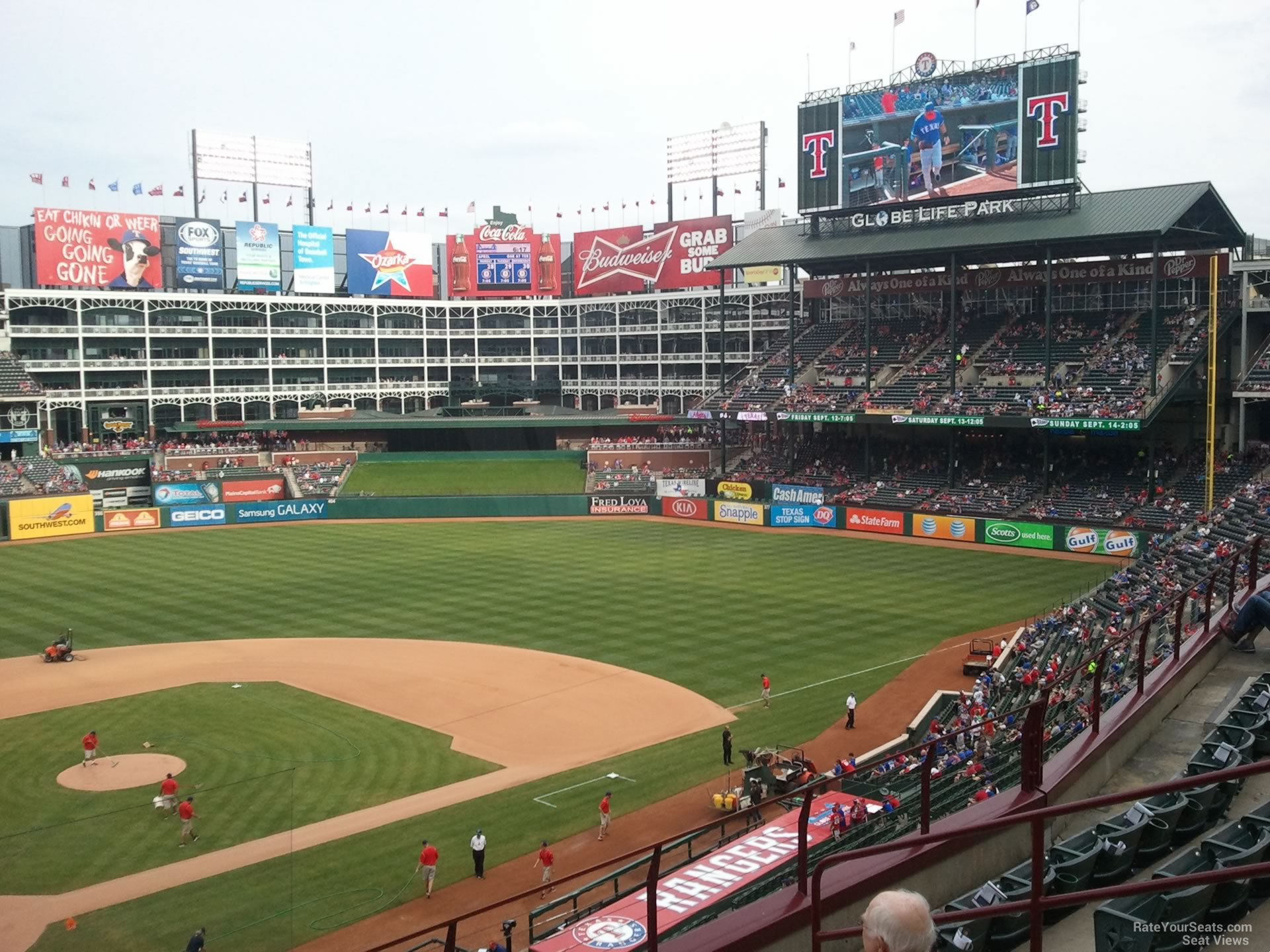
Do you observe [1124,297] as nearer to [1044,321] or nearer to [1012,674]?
[1044,321]

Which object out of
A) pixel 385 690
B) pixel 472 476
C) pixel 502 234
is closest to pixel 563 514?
pixel 472 476

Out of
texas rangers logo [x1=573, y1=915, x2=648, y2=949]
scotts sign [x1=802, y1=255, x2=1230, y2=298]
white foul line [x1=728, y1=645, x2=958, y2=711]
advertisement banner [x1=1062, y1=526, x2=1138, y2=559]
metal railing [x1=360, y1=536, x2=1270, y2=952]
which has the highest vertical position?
scotts sign [x1=802, y1=255, x2=1230, y2=298]

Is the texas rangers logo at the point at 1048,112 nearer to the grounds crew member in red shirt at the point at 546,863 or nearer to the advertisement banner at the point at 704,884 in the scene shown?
the advertisement banner at the point at 704,884

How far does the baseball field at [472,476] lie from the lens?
248 ft

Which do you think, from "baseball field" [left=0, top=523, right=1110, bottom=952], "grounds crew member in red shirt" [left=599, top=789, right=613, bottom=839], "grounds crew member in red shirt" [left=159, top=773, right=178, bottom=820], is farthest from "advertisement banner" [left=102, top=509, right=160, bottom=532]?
"grounds crew member in red shirt" [left=599, top=789, right=613, bottom=839]

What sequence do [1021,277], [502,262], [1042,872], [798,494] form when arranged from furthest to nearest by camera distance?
[502,262] < [1021,277] < [798,494] < [1042,872]

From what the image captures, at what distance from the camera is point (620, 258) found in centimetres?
9394

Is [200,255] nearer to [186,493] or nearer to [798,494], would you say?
[186,493]

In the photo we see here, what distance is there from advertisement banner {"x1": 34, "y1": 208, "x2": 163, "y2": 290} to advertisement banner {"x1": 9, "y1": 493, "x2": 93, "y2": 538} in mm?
24516

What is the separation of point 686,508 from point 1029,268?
25113 mm

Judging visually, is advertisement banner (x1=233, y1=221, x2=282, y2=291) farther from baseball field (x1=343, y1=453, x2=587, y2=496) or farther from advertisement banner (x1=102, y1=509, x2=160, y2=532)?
advertisement banner (x1=102, y1=509, x2=160, y2=532)

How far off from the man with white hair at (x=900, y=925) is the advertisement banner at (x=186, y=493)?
7269cm

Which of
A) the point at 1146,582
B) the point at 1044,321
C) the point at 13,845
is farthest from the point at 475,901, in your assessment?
the point at 1044,321

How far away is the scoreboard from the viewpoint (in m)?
97.8
